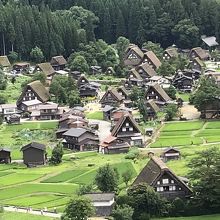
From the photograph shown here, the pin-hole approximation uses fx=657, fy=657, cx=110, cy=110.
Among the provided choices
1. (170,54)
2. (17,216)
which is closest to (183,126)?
(17,216)

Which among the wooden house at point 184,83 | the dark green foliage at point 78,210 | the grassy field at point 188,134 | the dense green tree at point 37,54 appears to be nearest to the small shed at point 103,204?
the dark green foliage at point 78,210

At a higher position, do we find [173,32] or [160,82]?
[173,32]

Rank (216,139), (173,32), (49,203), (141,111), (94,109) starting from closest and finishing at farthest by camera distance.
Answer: (49,203) < (216,139) < (141,111) < (94,109) < (173,32)

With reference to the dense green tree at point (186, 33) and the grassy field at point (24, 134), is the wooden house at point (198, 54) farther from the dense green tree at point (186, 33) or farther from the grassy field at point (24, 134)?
the grassy field at point (24, 134)

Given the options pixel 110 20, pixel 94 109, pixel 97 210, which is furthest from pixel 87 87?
pixel 97 210

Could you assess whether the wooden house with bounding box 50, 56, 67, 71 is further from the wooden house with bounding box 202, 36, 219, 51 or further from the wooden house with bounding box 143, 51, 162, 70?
the wooden house with bounding box 202, 36, 219, 51

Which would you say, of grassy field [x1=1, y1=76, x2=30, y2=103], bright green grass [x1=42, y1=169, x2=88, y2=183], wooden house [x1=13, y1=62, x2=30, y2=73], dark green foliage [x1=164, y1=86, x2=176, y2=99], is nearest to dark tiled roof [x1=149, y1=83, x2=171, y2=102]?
dark green foliage [x1=164, y1=86, x2=176, y2=99]

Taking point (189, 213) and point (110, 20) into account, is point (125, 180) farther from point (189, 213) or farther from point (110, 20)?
point (110, 20)
